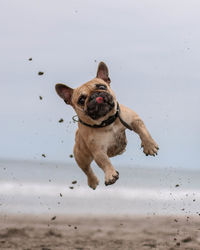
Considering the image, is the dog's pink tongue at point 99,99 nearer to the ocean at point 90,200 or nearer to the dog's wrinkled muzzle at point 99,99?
the dog's wrinkled muzzle at point 99,99

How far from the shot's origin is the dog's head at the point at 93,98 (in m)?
9.48

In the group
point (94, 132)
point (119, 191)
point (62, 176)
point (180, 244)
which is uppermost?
point (62, 176)

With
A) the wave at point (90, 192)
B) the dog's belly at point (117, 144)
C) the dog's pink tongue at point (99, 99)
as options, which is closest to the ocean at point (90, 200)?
the wave at point (90, 192)

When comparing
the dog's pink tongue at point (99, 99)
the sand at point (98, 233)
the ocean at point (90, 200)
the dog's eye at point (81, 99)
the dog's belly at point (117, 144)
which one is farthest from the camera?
the ocean at point (90, 200)

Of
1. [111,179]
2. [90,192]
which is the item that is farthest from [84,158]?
[90,192]

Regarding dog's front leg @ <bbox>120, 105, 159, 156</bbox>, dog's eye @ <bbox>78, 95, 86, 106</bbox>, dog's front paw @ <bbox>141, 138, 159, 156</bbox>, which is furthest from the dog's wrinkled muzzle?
dog's front paw @ <bbox>141, 138, 159, 156</bbox>

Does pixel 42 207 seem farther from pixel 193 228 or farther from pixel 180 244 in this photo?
pixel 180 244

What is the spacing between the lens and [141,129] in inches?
407

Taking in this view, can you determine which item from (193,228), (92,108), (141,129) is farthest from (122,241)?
(92,108)

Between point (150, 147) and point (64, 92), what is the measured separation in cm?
171

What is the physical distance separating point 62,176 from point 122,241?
31633mm

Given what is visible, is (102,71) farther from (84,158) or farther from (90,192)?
(90,192)

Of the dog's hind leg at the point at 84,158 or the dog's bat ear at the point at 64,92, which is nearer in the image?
the dog's bat ear at the point at 64,92

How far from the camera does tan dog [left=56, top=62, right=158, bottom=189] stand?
31.4 feet
